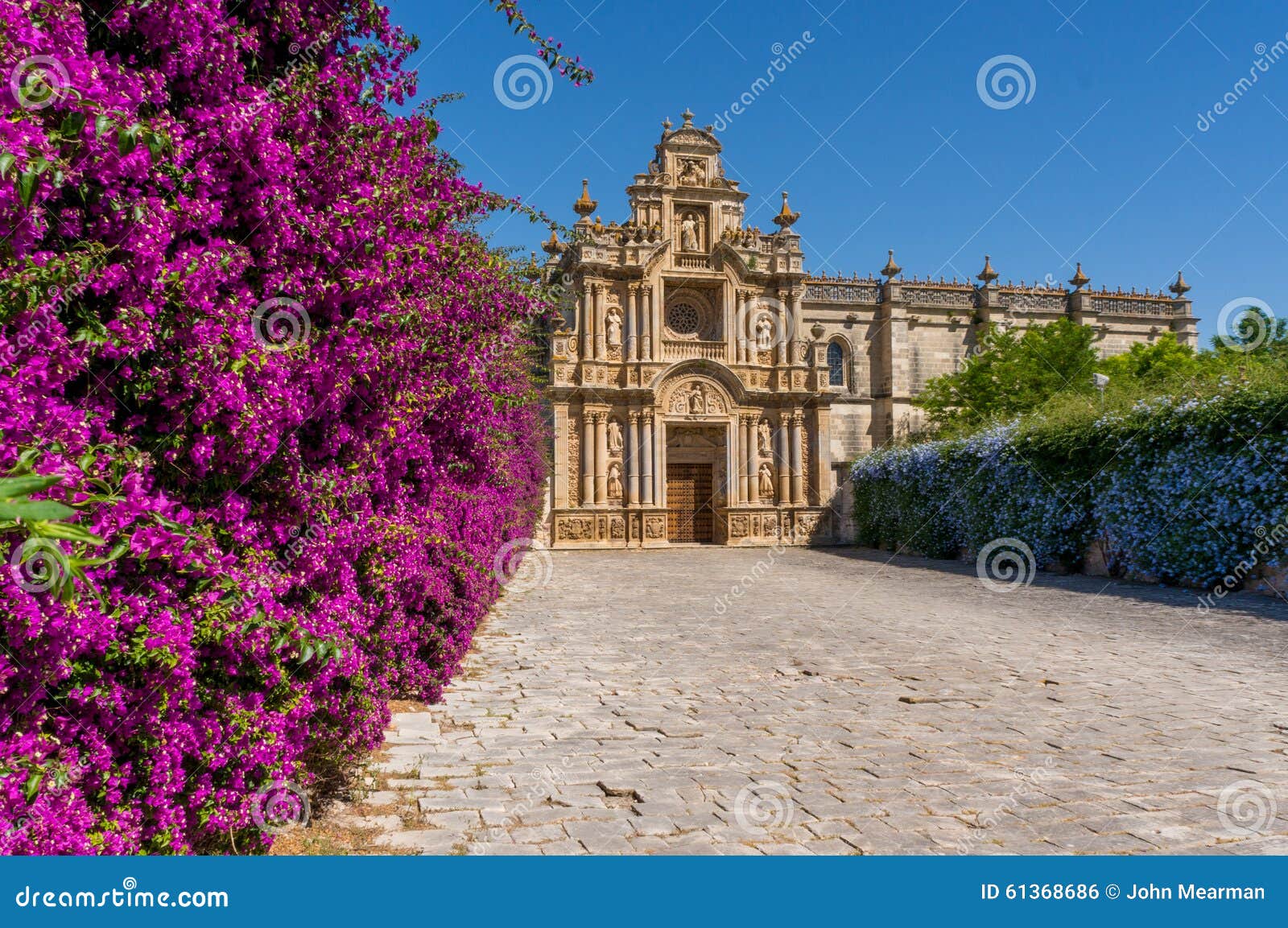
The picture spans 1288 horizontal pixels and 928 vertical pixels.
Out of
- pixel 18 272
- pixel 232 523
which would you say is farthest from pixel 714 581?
pixel 18 272

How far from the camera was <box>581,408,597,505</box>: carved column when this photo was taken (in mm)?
28062

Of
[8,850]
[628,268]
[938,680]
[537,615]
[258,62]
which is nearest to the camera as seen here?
[8,850]

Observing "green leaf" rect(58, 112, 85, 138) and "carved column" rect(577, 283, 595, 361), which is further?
"carved column" rect(577, 283, 595, 361)

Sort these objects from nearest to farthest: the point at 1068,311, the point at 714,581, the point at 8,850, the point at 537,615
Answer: the point at 8,850 → the point at 537,615 → the point at 714,581 → the point at 1068,311

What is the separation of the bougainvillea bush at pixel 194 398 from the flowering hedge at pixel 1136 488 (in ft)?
44.7

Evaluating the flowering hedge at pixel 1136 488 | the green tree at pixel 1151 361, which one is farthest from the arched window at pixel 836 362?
the flowering hedge at pixel 1136 488

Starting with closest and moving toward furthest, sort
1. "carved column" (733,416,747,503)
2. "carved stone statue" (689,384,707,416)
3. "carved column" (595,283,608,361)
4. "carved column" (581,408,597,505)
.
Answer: "carved column" (581,408,597,505) < "carved column" (595,283,608,361) < "carved stone statue" (689,384,707,416) < "carved column" (733,416,747,503)

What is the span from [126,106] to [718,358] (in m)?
28.1

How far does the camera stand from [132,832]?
249cm

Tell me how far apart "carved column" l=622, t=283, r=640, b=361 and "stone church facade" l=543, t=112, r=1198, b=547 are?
0.15 ft

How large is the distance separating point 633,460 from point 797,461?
6.16m

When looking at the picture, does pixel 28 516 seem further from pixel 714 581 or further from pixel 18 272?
pixel 714 581

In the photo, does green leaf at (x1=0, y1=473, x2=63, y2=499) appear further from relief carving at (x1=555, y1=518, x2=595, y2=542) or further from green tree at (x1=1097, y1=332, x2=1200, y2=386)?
green tree at (x1=1097, y1=332, x2=1200, y2=386)

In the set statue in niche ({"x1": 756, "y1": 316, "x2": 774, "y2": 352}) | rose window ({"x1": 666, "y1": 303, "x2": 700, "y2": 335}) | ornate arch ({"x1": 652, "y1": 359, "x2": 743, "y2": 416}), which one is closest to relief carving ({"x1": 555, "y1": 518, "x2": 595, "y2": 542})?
ornate arch ({"x1": 652, "y1": 359, "x2": 743, "y2": 416})
